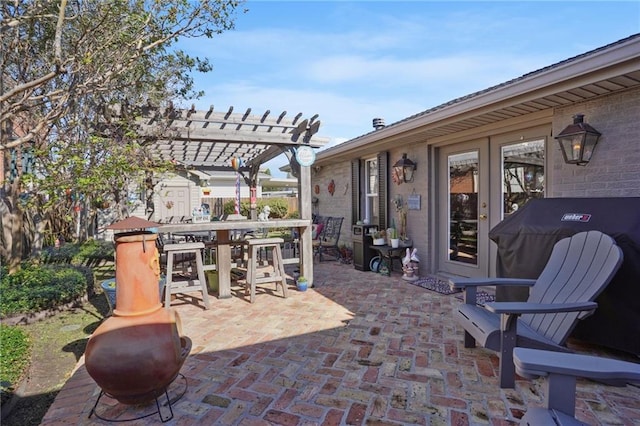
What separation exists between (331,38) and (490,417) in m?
6.69

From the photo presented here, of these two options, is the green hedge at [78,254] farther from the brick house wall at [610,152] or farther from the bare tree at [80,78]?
the brick house wall at [610,152]

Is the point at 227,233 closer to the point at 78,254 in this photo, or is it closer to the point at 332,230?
the point at 78,254

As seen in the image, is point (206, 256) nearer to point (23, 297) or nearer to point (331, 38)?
point (23, 297)

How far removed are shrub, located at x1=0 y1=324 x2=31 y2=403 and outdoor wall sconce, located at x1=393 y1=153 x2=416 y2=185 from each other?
5.39 metres

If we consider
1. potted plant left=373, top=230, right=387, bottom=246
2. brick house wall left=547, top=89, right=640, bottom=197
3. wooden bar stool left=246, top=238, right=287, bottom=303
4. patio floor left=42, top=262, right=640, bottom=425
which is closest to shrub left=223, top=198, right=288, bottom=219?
potted plant left=373, top=230, right=387, bottom=246

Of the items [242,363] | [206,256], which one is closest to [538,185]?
[242,363]

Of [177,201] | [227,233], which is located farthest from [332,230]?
[177,201]

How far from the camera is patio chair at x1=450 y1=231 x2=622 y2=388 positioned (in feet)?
7.50

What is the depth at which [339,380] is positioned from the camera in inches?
101

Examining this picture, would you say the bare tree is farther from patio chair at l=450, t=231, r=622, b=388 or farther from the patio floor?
patio chair at l=450, t=231, r=622, b=388

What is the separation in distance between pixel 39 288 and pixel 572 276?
554 cm

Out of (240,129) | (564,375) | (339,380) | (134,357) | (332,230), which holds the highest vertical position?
(240,129)

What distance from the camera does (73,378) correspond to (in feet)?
8.77

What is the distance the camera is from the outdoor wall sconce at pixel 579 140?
356 centimetres
